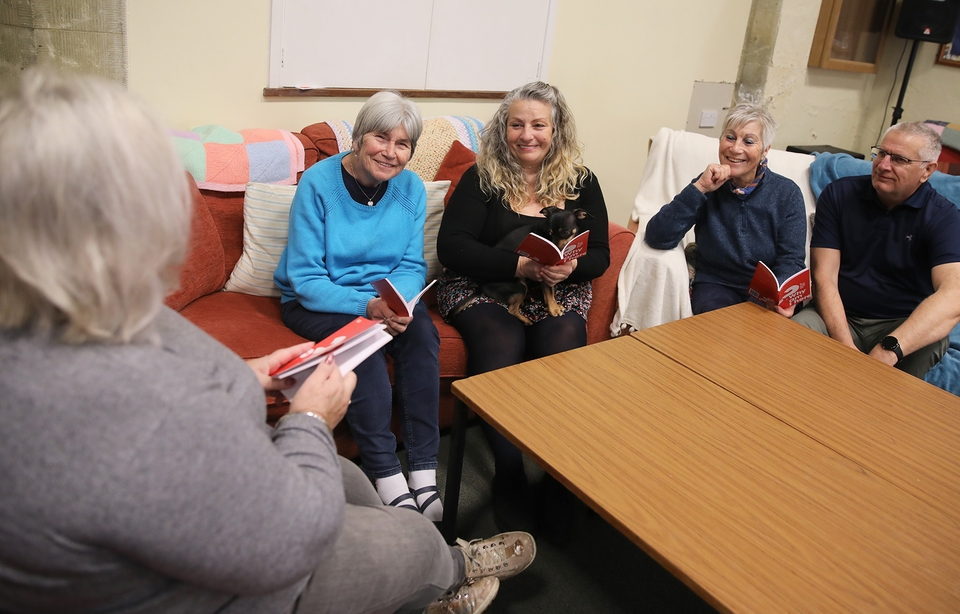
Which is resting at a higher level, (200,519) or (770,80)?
(770,80)

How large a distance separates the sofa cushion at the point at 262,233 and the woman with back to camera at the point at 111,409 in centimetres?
142

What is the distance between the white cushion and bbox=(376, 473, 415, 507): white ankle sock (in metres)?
0.88

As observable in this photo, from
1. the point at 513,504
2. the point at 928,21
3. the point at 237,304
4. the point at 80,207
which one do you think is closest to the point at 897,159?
the point at 513,504

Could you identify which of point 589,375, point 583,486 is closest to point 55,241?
point 583,486

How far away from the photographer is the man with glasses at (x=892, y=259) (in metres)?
2.21

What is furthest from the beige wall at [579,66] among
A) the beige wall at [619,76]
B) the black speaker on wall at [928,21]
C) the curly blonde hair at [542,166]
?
the black speaker on wall at [928,21]

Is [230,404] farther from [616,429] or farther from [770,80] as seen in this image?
[770,80]

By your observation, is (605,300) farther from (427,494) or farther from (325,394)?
(325,394)

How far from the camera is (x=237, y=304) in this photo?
7.24 feet

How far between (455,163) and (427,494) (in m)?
1.35

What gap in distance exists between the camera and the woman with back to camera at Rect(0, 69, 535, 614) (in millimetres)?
716

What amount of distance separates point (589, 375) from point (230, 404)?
3.19 feet

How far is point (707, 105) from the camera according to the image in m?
4.32

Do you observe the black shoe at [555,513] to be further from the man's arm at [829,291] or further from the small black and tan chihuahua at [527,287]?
the man's arm at [829,291]
